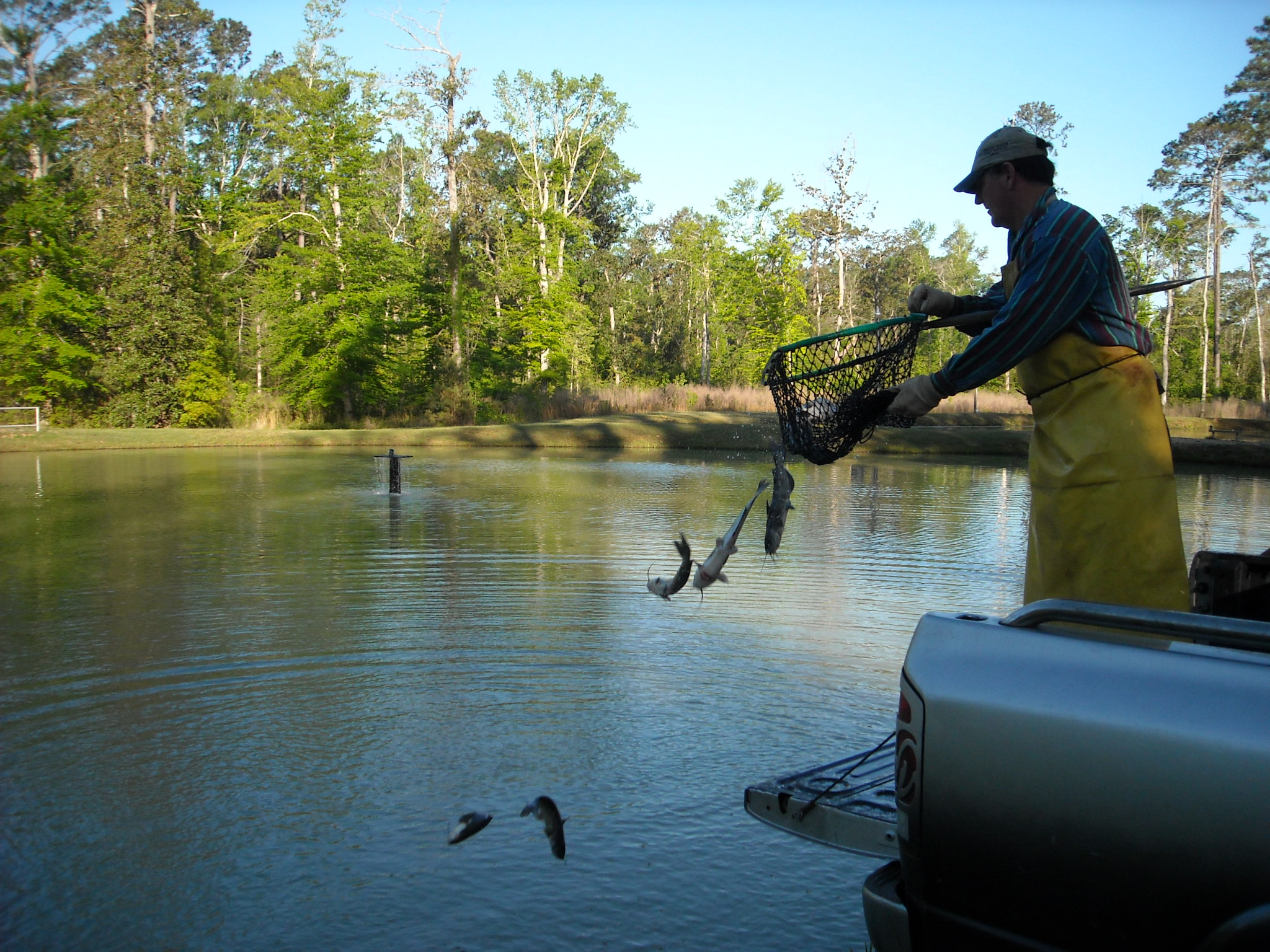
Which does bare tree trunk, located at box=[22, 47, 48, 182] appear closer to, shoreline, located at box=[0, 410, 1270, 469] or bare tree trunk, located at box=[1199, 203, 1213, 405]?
shoreline, located at box=[0, 410, 1270, 469]

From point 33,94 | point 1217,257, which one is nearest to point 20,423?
point 33,94

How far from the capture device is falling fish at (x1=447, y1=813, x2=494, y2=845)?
3.92m

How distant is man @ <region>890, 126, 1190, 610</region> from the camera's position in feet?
9.48

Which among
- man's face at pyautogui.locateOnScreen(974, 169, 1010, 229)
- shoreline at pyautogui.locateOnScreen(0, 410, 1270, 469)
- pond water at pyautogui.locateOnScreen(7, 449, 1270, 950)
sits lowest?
pond water at pyautogui.locateOnScreen(7, 449, 1270, 950)

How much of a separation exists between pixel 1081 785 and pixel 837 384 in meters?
2.29

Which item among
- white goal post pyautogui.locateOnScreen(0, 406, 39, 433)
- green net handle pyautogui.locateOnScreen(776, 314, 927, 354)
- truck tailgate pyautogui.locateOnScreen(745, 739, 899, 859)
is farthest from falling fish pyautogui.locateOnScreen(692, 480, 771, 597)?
white goal post pyautogui.locateOnScreen(0, 406, 39, 433)

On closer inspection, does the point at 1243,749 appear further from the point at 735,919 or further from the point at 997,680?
the point at 735,919

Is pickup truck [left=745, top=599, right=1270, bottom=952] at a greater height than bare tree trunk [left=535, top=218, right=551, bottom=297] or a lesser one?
lesser

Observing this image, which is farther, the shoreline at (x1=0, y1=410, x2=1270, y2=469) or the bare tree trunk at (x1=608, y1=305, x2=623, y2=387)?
the bare tree trunk at (x1=608, y1=305, x2=623, y2=387)

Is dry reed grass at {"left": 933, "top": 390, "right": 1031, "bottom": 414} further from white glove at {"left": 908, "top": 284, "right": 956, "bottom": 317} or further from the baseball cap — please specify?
the baseball cap

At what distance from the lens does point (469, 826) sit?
3961 millimetres

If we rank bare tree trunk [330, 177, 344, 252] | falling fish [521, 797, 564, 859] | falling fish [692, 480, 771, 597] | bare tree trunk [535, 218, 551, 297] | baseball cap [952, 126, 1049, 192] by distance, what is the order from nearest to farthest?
baseball cap [952, 126, 1049, 192] → falling fish [521, 797, 564, 859] → falling fish [692, 480, 771, 597] → bare tree trunk [330, 177, 344, 252] → bare tree trunk [535, 218, 551, 297]

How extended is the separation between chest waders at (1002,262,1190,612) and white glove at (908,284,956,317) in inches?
19.5

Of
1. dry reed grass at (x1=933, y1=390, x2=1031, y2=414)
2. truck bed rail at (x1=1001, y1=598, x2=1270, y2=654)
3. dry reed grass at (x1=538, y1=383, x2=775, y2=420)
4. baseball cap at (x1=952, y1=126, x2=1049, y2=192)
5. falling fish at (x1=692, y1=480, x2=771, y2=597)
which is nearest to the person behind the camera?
truck bed rail at (x1=1001, y1=598, x2=1270, y2=654)
